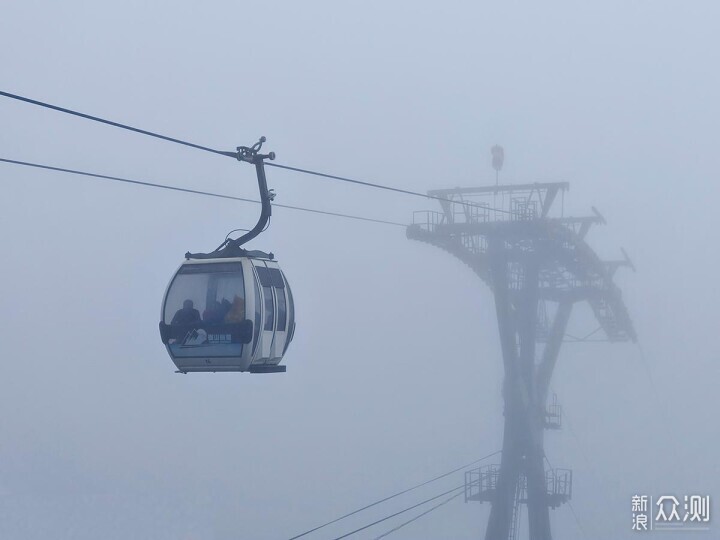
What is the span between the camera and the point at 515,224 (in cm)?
2559

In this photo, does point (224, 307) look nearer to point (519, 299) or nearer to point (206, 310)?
point (206, 310)

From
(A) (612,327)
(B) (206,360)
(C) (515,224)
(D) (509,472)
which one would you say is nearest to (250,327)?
(B) (206,360)

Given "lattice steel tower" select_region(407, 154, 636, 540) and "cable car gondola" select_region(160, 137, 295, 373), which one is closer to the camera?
"cable car gondola" select_region(160, 137, 295, 373)

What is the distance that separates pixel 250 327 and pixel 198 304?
2.23 feet

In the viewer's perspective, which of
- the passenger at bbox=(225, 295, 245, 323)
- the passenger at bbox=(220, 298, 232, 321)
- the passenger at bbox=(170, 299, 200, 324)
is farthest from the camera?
the passenger at bbox=(170, 299, 200, 324)

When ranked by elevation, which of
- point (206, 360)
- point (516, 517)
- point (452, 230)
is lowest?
point (516, 517)

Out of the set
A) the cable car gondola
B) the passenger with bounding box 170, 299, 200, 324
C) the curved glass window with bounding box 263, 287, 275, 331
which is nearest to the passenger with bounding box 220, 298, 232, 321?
the cable car gondola

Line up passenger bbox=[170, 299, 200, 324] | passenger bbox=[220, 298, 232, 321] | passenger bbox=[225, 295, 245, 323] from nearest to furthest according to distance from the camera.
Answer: passenger bbox=[225, 295, 245, 323], passenger bbox=[220, 298, 232, 321], passenger bbox=[170, 299, 200, 324]

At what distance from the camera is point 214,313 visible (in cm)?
1191

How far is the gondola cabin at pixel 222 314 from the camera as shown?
38.5ft

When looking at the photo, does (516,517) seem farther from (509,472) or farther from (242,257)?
(242,257)

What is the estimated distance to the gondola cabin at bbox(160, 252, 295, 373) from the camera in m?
11.8

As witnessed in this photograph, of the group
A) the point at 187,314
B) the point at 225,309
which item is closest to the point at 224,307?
the point at 225,309

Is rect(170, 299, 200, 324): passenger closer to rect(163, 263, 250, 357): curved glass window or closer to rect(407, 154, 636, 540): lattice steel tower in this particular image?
rect(163, 263, 250, 357): curved glass window
